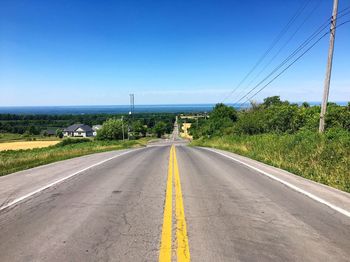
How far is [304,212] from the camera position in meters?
5.55

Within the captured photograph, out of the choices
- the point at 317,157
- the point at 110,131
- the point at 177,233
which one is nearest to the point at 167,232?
the point at 177,233

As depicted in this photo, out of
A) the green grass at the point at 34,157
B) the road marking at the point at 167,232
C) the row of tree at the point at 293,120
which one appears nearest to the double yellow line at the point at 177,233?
the road marking at the point at 167,232

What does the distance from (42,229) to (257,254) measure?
340cm

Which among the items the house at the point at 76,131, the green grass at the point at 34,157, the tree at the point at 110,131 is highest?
the green grass at the point at 34,157

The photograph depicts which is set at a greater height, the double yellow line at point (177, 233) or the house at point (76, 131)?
the double yellow line at point (177, 233)

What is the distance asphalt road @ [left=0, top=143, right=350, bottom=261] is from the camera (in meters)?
3.82

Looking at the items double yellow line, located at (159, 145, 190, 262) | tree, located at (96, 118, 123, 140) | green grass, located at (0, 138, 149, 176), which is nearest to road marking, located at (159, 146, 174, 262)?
double yellow line, located at (159, 145, 190, 262)

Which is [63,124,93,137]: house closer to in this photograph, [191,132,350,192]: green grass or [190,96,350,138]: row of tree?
[190,96,350,138]: row of tree

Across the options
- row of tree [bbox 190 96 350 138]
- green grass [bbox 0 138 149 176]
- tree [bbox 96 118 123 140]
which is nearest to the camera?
green grass [bbox 0 138 149 176]

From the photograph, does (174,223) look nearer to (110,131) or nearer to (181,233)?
(181,233)

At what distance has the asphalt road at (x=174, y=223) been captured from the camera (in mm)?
3824

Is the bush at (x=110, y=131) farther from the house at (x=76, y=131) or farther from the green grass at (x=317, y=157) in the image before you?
the green grass at (x=317, y=157)

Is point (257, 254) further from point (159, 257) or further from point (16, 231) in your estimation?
point (16, 231)

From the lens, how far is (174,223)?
4844mm
